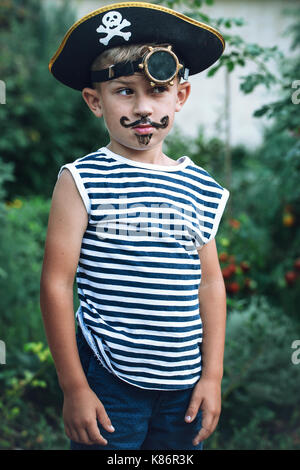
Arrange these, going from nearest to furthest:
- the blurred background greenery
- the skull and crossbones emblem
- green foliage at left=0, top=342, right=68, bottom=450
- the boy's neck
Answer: the skull and crossbones emblem, the boy's neck, green foliage at left=0, top=342, right=68, bottom=450, the blurred background greenery

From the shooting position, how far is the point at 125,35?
1512mm

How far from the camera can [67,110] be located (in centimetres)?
610

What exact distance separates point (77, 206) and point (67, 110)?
15.8ft

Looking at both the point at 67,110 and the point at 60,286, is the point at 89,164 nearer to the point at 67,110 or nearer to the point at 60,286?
the point at 60,286

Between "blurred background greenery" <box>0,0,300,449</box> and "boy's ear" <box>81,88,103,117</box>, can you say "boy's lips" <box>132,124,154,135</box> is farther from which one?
"blurred background greenery" <box>0,0,300,449</box>

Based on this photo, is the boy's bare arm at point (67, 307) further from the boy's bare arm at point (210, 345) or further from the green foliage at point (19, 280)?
the green foliage at point (19, 280)

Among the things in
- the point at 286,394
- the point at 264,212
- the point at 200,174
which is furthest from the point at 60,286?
the point at 264,212

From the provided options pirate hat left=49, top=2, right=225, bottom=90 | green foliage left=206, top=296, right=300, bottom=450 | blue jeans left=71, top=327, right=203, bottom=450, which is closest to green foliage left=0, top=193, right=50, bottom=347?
green foliage left=206, top=296, right=300, bottom=450

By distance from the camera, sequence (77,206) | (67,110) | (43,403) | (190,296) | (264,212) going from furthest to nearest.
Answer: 1. (67,110)
2. (264,212)
3. (43,403)
4. (190,296)
5. (77,206)

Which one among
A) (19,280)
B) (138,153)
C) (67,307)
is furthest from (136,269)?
(19,280)

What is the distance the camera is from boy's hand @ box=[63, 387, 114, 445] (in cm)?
151

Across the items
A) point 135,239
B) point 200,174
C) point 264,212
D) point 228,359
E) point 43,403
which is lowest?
point 43,403

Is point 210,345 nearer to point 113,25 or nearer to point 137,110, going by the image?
point 137,110

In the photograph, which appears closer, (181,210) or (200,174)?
(181,210)
